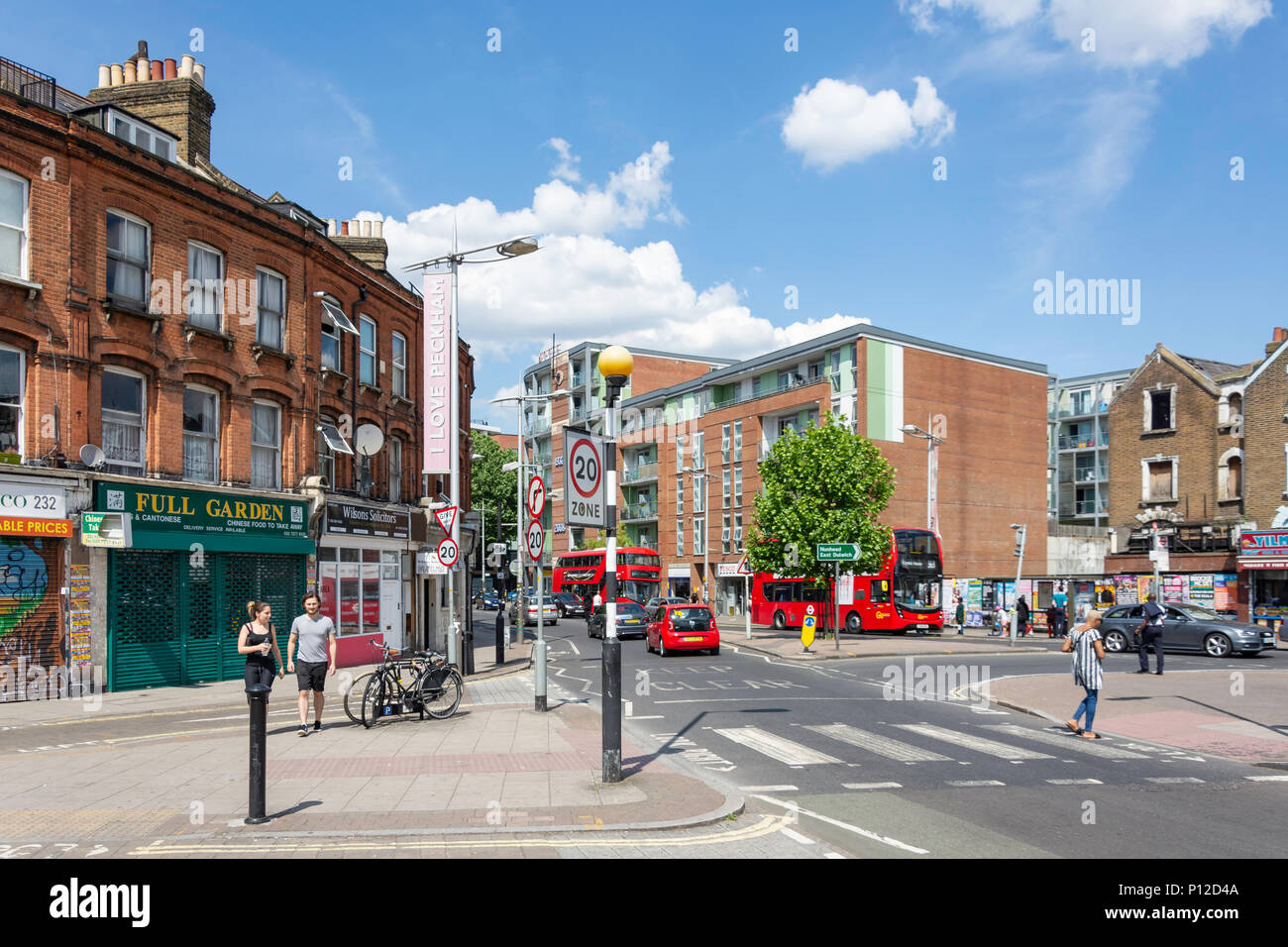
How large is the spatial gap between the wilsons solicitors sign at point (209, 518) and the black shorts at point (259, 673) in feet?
26.3

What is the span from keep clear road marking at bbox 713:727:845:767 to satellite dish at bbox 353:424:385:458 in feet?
50.5

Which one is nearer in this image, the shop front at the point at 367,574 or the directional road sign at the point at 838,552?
the shop front at the point at 367,574

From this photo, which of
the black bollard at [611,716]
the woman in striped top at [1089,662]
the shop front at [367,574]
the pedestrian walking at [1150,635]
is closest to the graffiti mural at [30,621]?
the shop front at [367,574]

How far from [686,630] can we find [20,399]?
1750cm

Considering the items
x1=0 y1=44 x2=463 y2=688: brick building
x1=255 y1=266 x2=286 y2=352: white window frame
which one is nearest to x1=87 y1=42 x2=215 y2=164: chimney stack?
x1=0 y1=44 x2=463 y2=688: brick building

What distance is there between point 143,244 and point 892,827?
18.5 meters

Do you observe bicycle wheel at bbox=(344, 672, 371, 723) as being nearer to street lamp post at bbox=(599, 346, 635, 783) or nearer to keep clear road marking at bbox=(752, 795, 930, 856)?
street lamp post at bbox=(599, 346, 635, 783)

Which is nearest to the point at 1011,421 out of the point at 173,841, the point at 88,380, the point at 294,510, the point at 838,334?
the point at 838,334

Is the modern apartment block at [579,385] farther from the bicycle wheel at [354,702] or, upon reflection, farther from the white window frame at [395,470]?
the bicycle wheel at [354,702]

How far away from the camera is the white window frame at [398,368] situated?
28.8 metres

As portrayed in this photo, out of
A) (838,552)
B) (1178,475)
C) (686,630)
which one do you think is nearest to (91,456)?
(686,630)

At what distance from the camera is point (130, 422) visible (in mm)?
19094

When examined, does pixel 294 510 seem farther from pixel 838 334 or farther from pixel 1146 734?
pixel 838 334

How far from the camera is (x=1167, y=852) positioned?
697cm
